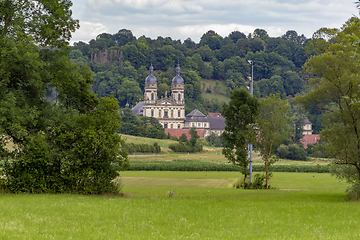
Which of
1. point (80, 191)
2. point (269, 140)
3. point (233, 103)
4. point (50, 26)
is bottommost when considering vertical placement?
point (80, 191)

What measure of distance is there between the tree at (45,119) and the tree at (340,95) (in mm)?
11859

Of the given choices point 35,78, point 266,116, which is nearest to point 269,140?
Result: point 266,116

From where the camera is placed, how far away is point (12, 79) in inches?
947

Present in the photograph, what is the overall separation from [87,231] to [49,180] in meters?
10.5

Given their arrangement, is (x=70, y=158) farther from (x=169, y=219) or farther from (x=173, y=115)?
(x=173, y=115)

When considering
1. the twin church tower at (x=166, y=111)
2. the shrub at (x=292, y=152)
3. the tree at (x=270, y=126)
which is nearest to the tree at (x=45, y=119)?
the tree at (x=270, y=126)

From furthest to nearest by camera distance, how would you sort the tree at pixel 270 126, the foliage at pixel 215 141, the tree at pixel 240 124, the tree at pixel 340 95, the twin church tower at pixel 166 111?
the twin church tower at pixel 166 111 < the foliage at pixel 215 141 < the tree at pixel 240 124 < the tree at pixel 270 126 < the tree at pixel 340 95

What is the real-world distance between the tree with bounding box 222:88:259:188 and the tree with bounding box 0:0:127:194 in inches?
527

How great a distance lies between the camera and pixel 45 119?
2370cm

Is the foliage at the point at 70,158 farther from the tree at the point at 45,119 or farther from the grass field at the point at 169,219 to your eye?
the grass field at the point at 169,219

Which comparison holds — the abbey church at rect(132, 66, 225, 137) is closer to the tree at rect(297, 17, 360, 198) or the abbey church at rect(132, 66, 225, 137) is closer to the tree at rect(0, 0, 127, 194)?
the tree at rect(297, 17, 360, 198)

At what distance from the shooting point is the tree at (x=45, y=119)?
897 inches

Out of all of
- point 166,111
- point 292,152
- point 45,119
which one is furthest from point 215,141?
point 45,119

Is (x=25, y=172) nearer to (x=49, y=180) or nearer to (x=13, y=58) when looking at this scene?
(x=49, y=180)
